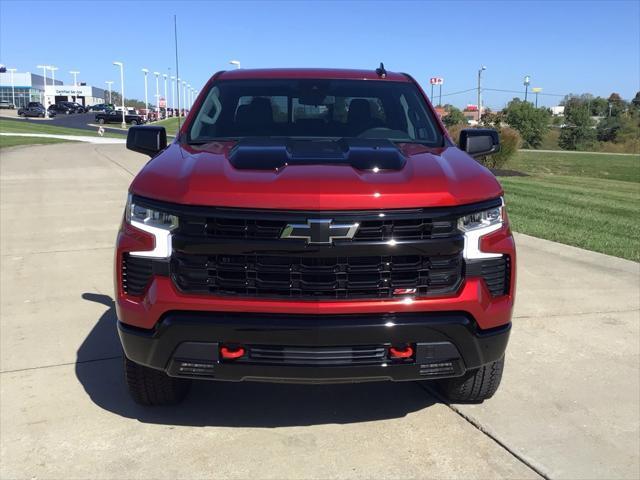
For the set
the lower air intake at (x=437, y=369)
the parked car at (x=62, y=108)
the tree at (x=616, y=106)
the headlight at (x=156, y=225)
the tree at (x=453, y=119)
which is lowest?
the lower air intake at (x=437, y=369)

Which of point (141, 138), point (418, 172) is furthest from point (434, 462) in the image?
point (141, 138)

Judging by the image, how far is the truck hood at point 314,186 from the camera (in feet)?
8.86

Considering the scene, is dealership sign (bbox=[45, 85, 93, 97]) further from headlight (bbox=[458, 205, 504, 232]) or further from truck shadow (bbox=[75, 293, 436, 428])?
headlight (bbox=[458, 205, 504, 232])

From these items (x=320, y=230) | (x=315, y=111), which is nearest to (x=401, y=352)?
(x=320, y=230)

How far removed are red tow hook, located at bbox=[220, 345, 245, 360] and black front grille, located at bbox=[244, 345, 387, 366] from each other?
3 centimetres

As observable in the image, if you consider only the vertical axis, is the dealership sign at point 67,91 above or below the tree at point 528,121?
above

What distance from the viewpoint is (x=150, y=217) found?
289 cm

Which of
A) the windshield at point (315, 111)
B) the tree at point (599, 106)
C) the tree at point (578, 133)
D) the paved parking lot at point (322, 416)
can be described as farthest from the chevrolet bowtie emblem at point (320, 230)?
the tree at point (599, 106)

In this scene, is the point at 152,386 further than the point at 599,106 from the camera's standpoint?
No

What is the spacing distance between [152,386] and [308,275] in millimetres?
1181

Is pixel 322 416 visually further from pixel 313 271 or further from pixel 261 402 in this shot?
pixel 313 271

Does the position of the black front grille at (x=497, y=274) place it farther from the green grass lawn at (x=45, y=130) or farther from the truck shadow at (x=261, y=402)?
the green grass lawn at (x=45, y=130)

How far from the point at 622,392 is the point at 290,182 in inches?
97.3

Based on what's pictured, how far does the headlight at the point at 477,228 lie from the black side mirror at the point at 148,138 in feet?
7.00
